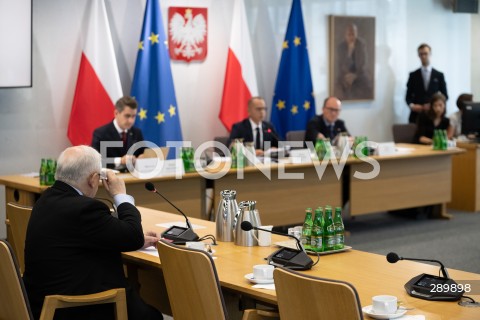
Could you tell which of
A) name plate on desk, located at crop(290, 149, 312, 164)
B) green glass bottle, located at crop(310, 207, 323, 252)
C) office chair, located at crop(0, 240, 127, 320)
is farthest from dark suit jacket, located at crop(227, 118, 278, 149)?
office chair, located at crop(0, 240, 127, 320)

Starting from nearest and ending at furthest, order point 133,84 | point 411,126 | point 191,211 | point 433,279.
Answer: point 433,279 → point 191,211 → point 133,84 → point 411,126

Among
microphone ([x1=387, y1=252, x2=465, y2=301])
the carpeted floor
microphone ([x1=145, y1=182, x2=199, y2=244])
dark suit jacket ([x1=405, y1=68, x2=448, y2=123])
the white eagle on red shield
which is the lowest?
the carpeted floor

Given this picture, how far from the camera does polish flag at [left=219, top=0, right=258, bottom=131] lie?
907cm

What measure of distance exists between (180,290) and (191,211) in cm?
348

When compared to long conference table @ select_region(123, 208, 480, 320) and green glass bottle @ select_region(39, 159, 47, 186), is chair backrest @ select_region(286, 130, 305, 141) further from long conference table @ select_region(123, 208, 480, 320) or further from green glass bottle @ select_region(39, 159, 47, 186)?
long conference table @ select_region(123, 208, 480, 320)

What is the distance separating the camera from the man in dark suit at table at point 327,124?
27.6 feet

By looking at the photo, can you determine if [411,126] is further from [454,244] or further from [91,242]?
[91,242]

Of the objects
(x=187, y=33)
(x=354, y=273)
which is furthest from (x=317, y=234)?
(x=187, y=33)

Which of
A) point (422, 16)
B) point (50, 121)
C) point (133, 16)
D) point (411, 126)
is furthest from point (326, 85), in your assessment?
point (50, 121)

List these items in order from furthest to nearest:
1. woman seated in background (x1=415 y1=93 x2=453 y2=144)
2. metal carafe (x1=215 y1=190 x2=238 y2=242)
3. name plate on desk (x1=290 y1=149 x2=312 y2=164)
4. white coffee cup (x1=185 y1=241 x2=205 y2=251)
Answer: woman seated in background (x1=415 y1=93 x2=453 y2=144) < name plate on desk (x1=290 y1=149 x2=312 y2=164) < metal carafe (x1=215 y1=190 x2=238 y2=242) < white coffee cup (x1=185 y1=241 x2=205 y2=251)

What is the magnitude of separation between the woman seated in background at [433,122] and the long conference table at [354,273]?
531 centimetres

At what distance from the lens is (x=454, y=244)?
7.57 meters

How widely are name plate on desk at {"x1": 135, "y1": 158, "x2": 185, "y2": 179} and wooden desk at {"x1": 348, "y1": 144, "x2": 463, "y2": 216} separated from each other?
1.88 m

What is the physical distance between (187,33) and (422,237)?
324cm
